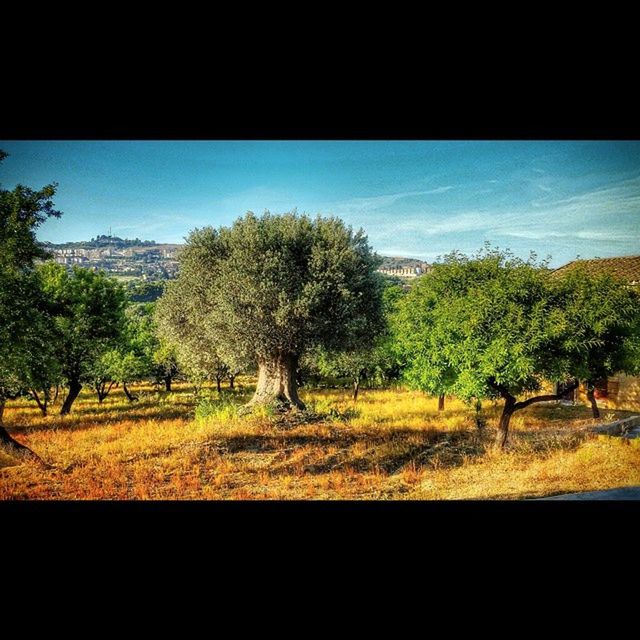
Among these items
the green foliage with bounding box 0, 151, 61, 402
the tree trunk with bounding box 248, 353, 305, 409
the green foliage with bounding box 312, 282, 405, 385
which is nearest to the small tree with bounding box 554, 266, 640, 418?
the green foliage with bounding box 312, 282, 405, 385

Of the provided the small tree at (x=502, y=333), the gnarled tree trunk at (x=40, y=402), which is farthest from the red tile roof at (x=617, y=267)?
the gnarled tree trunk at (x=40, y=402)

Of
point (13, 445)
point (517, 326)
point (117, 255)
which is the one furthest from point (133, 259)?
point (517, 326)

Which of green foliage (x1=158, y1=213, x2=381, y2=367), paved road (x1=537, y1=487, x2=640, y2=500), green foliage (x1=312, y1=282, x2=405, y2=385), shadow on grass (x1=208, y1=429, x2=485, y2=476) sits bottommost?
shadow on grass (x1=208, y1=429, x2=485, y2=476)

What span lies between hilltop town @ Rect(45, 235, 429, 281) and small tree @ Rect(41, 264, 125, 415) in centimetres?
24

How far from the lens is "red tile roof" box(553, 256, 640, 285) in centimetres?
574

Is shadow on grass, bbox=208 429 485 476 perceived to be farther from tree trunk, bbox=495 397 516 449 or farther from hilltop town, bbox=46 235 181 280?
hilltop town, bbox=46 235 181 280

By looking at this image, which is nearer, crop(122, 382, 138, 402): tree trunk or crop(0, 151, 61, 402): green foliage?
crop(0, 151, 61, 402): green foliage

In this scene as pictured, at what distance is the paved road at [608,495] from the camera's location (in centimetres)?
418

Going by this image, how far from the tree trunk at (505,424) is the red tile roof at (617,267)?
227cm

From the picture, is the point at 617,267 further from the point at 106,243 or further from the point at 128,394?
the point at 128,394

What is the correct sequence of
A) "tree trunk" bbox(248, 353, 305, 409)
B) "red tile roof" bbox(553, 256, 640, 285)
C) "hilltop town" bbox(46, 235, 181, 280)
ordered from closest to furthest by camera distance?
"hilltop town" bbox(46, 235, 181, 280), "red tile roof" bbox(553, 256, 640, 285), "tree trunk" bbox(248, 353, 305, 409)
